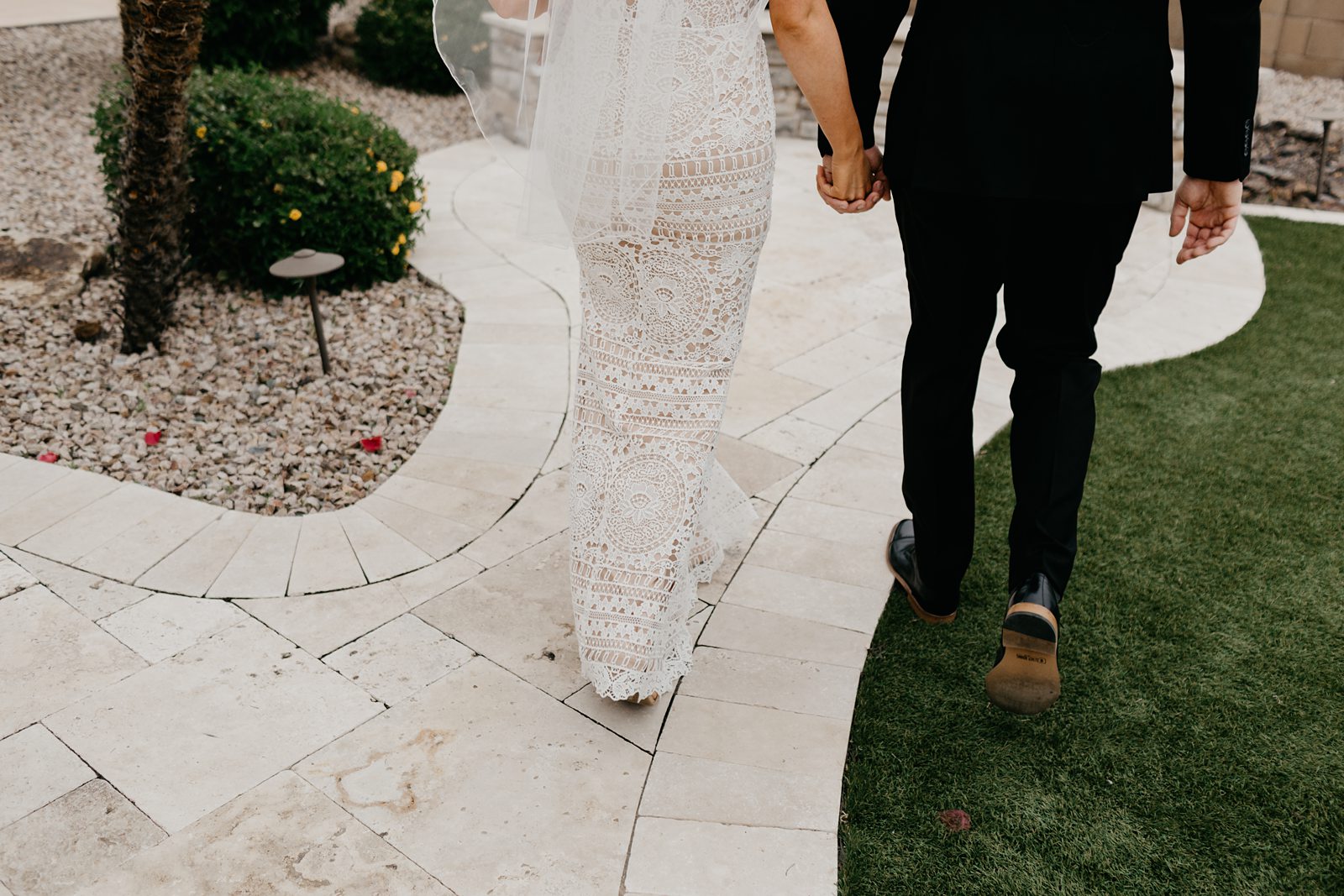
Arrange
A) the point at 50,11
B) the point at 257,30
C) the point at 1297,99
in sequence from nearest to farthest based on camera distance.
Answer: the point at 257,30
the point at 1297,99
the point at 50,11

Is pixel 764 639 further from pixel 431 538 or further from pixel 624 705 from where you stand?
pixel 431 538

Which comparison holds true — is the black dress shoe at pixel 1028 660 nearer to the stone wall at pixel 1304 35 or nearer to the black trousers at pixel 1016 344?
the black trousers at pixel 1016 344

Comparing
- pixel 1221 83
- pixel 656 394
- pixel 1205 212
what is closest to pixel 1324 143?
pixel 1205 212

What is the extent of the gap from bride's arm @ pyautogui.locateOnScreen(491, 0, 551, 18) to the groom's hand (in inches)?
55.3

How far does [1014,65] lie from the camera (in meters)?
2.19

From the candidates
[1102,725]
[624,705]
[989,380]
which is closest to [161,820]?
[624,705]

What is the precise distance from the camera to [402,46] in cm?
968

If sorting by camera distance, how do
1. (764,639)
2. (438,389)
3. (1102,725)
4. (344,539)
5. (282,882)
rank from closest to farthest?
(282,882)
(1102,725)
(764,639)
(344,539)
(438,389)

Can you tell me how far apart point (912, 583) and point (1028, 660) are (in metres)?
0.53

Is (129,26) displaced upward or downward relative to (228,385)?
upward

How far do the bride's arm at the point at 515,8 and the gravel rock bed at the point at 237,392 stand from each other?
5.85ft

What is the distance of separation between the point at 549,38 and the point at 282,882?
172 cm

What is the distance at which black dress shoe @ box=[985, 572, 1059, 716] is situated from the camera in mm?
2455

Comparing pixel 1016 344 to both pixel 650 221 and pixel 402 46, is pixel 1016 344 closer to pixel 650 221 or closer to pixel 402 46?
pixel 650 221
